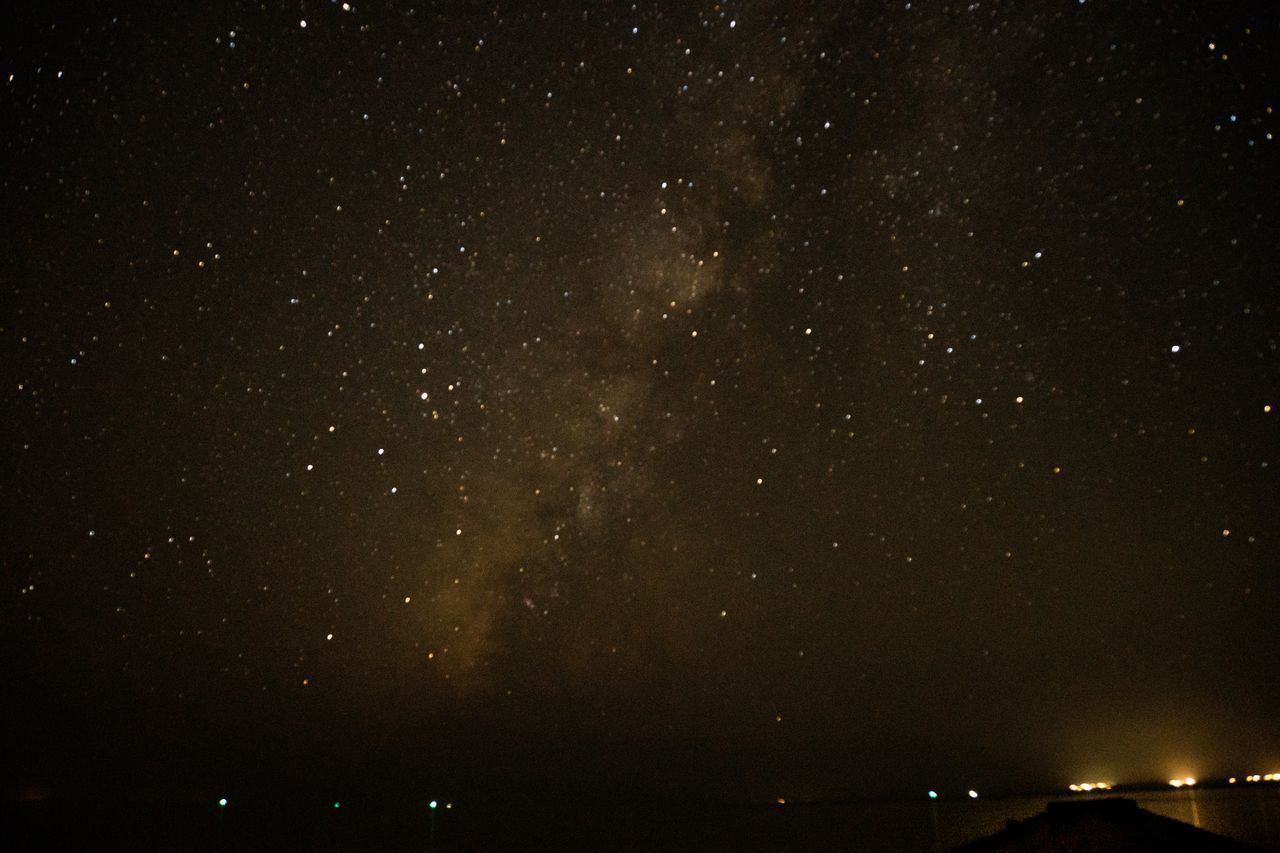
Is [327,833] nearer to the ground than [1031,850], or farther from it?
nearer to the ground

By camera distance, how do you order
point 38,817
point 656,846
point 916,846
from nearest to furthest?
point 916,846 < point 656,846 < point 38,817

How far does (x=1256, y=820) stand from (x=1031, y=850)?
48.3 meters

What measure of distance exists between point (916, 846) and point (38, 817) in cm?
8084

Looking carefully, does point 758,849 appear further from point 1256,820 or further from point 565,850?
point 1256,820

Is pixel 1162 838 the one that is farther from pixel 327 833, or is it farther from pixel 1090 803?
pixel 327 833

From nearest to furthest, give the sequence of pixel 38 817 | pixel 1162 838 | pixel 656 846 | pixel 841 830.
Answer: pixel 1162 838 → pixel 656 846 → pixel 841 830 → pixel 38 817

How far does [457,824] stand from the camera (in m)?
82.3

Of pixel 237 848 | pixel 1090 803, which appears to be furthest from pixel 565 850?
pixel 1090 803

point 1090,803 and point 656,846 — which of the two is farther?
point 656,846

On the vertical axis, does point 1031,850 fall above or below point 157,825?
above

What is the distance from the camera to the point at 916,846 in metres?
43.7

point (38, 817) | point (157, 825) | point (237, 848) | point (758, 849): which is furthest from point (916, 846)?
point (38, 817)

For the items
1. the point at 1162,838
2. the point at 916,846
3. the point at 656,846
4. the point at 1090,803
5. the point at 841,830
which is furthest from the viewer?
the point at 841,830

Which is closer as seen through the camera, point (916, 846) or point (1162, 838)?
point (1162, 838)
